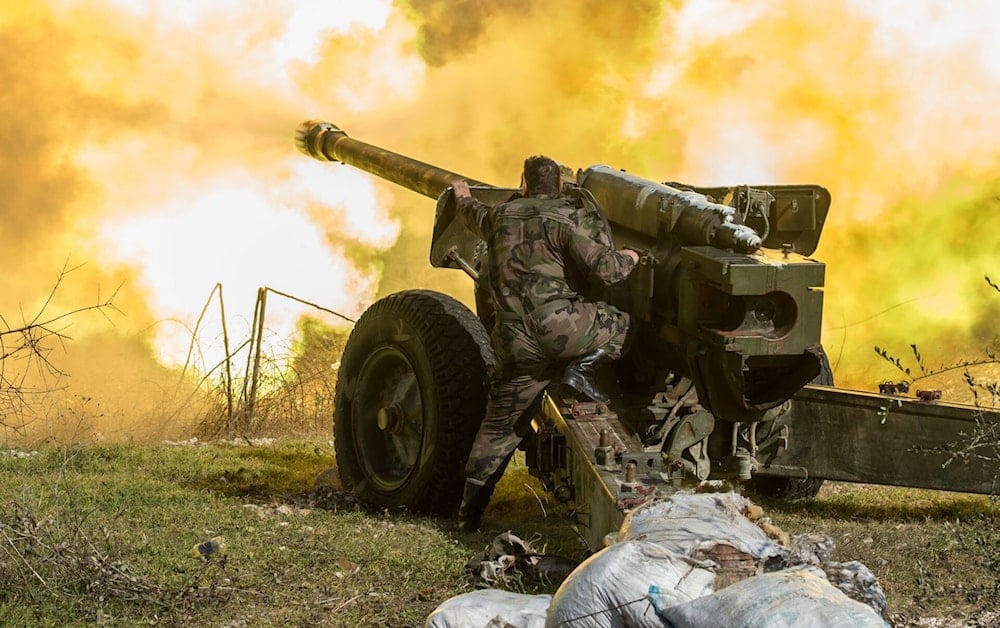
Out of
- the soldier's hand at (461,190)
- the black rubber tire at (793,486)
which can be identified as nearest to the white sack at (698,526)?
the soldier's hand at (461,190)

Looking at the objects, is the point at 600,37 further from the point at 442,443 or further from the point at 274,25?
the point at 442,443

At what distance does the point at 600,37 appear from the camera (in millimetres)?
13281

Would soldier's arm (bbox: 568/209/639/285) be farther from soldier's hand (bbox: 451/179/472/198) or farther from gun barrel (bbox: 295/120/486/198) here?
gun barrel (bbox: 295/120/486/198)

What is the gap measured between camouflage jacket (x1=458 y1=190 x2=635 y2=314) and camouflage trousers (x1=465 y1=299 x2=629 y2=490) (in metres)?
0.08

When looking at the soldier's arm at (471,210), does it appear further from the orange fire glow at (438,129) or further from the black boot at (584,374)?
the orange fire glow at (438,129)

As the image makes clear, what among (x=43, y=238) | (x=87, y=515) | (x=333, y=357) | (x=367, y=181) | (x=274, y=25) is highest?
(x=274, y=25)

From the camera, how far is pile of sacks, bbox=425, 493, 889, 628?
4.30 metres

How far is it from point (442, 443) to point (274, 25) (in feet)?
22.8

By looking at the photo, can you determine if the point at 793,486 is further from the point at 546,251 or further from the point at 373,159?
the point at 373,159

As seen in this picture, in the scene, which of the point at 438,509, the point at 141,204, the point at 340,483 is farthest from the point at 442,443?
the point at 141,204

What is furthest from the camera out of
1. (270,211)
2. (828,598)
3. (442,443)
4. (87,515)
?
(270,211)

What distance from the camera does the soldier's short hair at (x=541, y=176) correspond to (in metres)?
7.06

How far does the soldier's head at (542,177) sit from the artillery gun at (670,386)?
12 cm

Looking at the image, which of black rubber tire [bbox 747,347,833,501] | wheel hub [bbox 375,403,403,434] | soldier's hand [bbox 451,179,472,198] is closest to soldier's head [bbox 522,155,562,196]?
soldier's hand [bbox 451,179,472,198]
